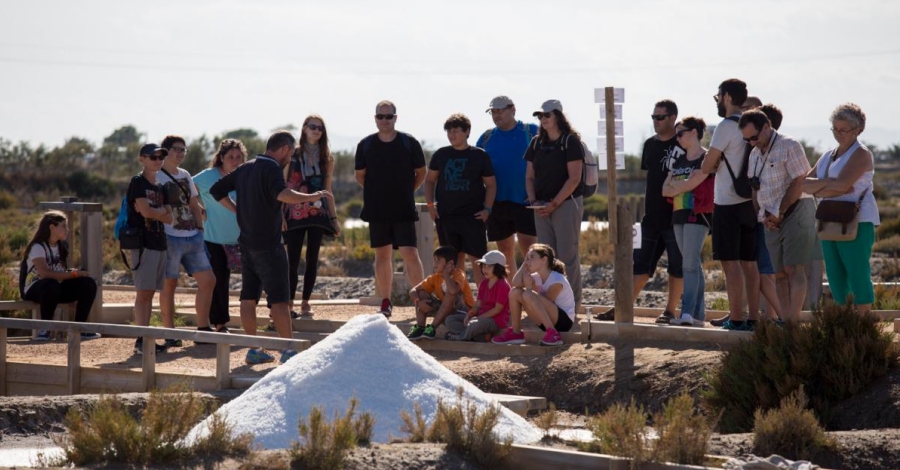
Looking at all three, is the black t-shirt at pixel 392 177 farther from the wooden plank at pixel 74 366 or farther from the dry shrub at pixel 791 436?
the dry shrub at pixel 791 436

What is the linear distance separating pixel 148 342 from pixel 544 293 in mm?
3134

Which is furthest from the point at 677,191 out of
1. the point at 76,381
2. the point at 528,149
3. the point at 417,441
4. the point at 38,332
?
the point at 38,332

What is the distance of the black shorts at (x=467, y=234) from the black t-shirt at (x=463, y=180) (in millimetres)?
67

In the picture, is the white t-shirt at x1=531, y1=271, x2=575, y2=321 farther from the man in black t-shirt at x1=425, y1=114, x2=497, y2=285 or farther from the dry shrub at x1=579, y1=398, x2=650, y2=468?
the dry shrub at x1=579, y1=398, x2=650, y2=468

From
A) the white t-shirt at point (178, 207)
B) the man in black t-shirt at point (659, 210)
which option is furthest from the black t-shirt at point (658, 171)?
the white t-shirt at point (178, 207)

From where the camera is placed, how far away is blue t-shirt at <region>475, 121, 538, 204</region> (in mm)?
11820

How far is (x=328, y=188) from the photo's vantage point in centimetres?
1188

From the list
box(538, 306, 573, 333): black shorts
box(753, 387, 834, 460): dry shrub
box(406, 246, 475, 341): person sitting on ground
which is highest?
box(406, 246, 475, 341): person sitting on ground

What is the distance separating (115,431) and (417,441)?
155 centimetres

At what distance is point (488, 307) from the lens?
11.1m

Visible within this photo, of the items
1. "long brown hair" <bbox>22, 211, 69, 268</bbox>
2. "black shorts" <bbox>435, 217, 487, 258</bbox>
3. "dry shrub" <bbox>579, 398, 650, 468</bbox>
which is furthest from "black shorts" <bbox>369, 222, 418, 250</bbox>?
"dry shrub" <bbox>579, 398, 650, 468</bbox>

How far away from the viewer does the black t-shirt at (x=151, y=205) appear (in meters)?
11.0

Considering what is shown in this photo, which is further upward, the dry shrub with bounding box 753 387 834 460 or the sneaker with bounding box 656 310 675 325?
the sneaker with bounding box 656 310 675 325

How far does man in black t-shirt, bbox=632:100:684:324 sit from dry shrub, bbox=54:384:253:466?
5157 mm
